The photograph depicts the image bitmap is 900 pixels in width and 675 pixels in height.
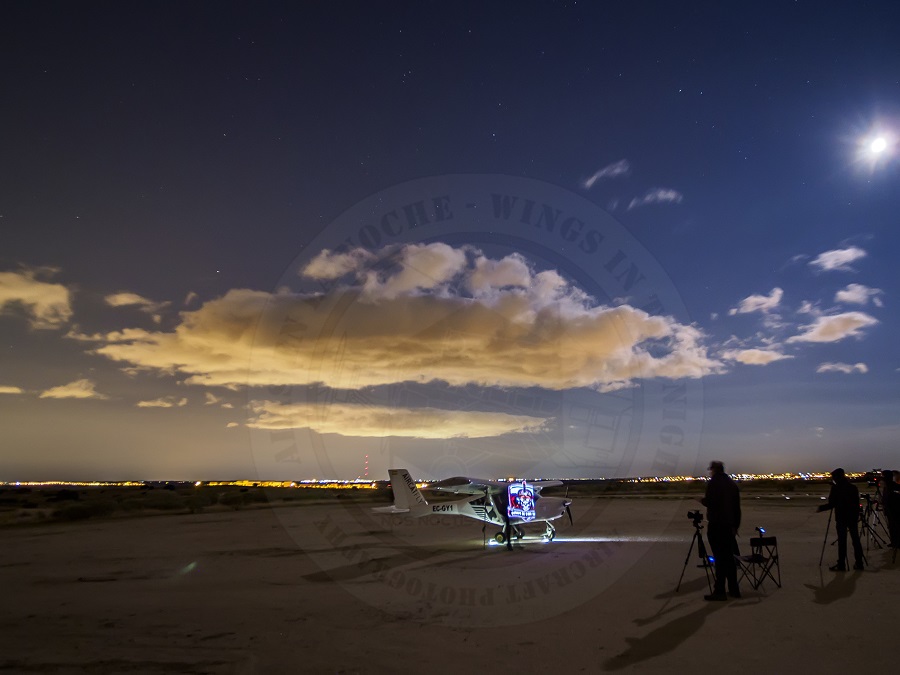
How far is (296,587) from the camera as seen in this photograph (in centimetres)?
1173

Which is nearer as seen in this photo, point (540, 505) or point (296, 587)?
point (296, 587)

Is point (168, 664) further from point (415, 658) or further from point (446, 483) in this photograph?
point (446, 483)

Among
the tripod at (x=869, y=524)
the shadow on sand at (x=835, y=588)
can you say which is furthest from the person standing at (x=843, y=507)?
the tripod at (x=869, y=524)

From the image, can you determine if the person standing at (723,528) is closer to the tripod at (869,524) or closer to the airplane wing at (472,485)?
the tripod at (869,524)

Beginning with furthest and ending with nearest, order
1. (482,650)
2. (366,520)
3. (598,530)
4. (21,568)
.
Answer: (366,520) < (598,530) < (21,568) < (482,650)

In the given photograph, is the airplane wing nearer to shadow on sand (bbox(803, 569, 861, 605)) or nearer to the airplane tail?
the airplane tail

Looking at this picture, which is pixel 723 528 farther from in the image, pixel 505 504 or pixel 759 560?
pixel 505 504

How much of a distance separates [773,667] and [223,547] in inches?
670

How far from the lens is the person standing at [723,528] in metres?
9.38

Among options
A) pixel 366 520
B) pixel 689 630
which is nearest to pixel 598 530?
pixel 366 520

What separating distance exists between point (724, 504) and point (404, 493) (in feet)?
52.0

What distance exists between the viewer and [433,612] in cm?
941

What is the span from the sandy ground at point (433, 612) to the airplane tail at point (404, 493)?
5.53 metres

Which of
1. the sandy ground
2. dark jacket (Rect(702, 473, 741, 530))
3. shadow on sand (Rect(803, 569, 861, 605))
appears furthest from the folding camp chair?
dark jacket (Rect(702, 473, 741, 530))
